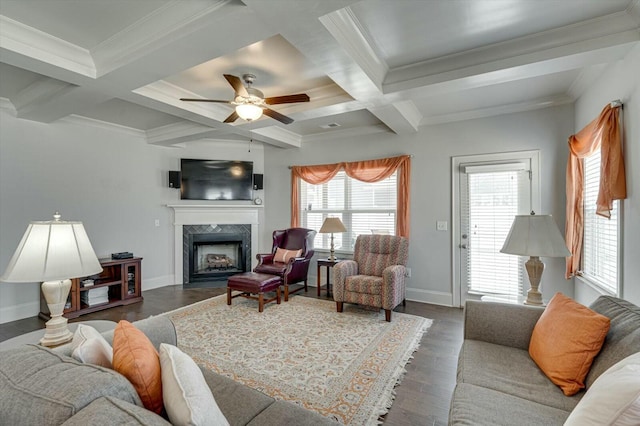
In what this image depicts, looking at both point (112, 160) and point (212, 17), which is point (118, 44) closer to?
point (212, 17)

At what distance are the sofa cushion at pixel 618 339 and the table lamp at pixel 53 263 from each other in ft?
8.23

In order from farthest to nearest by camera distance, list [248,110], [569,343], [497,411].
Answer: [248,110] → [569,343] → [497,411]

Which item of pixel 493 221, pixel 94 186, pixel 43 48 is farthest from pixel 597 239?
pixel 94 186

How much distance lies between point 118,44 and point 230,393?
2.77 metres

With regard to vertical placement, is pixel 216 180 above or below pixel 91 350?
above

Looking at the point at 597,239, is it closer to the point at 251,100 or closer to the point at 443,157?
the point at 443,157

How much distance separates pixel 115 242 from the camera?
15.9ft

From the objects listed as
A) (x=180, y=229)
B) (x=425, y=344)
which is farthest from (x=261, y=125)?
(x=425, y=344)

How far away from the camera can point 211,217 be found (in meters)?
5.80

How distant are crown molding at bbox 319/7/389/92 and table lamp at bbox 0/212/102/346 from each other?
1935 millimetres

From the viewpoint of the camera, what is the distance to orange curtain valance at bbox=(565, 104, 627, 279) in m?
2.38

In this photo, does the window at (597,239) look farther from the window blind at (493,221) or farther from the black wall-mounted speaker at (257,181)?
the black wall-mounted speaker at (257,181)

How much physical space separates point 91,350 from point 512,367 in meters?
2.01

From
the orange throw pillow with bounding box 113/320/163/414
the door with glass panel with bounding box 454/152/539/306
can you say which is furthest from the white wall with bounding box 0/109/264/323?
the orange throw pillow with bounding box 113/320/163/414
